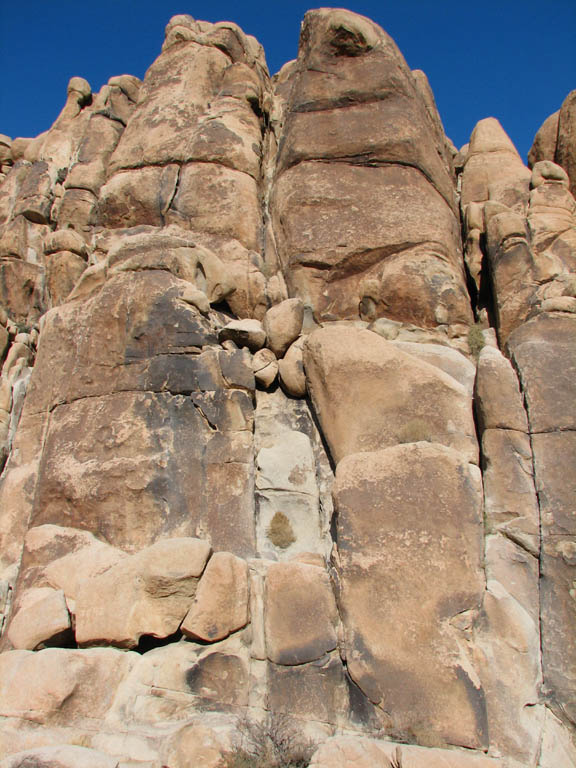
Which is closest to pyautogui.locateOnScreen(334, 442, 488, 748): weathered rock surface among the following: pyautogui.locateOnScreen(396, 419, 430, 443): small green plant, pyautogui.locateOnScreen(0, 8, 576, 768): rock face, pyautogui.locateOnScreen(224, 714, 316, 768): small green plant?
pyautogui.locateOnScreen(0, 8, 576, 768): rock face

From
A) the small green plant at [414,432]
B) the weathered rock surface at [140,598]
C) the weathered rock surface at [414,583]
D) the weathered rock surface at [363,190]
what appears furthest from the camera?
the weathered rock surface at [363,190]

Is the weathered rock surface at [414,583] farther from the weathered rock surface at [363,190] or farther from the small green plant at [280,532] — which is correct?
the weathered rock surface at [363,190]

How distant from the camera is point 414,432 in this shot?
6.07 m

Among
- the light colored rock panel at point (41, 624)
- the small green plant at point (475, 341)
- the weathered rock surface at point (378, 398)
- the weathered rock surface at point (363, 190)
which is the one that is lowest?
the light colored rock panel at point (41, 624)

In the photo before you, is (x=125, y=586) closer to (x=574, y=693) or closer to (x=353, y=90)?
(x=574, y=693)

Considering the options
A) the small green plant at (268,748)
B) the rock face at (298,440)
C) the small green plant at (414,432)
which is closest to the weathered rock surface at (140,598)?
the rock face at (298,440)

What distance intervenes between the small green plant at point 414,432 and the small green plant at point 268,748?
2.85 m

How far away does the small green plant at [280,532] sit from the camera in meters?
6.27

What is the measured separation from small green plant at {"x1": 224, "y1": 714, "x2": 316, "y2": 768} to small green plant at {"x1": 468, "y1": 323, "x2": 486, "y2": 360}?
15.8ft

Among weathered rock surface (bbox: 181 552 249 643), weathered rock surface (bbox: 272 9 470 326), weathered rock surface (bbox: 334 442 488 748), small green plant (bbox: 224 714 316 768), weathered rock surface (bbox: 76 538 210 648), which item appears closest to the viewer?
small green plant (bbox: 224 714 316 768)

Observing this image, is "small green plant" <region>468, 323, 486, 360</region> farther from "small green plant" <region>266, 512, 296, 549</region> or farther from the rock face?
"small green plant" <region>266, 512, 296, 549</region>

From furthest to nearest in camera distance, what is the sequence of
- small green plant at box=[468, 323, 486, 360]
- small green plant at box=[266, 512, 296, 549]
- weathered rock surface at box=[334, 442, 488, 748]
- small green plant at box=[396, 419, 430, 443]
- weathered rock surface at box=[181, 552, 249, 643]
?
1. small green plant at box=[468, 323, 486, 360]
2. small green plant at box=[266, 512, 296, 549]
3. small green plant at box=[396, 419, 430, 443]
4. weathered rock surface at box=[181, 552, 249, 643]
5. weathered rock surface at box=[334, 442, 488, 748]

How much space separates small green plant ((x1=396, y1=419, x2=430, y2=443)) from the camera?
6047 mm

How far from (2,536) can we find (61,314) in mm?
2796
